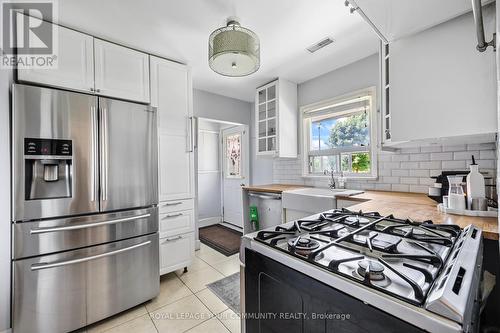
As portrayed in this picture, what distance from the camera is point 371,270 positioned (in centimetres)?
55

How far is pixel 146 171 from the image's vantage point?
193 centimetres

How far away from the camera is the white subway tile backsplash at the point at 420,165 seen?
1730 millimetres

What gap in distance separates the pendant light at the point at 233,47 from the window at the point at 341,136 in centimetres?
150

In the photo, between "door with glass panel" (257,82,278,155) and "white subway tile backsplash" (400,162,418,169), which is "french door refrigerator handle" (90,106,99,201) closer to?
"door with glass panel" (257,82,278,155)

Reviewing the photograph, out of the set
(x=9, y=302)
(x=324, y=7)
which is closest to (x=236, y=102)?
(x=324, y=7)

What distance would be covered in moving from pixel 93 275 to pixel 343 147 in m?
2.88

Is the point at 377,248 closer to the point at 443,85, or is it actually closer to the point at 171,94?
the point at 443,85

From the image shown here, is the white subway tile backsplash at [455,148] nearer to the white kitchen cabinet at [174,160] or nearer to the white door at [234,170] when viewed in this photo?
the white kitchen cabinet at [174,160]

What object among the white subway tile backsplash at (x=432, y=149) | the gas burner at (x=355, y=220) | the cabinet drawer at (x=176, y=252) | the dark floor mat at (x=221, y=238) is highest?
the white subway tile backsplash at (x=432, y=149)

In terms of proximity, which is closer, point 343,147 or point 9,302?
point 9,302

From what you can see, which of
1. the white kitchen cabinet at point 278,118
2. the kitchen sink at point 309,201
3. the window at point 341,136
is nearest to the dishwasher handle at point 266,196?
the kitchen sink at point 309,201

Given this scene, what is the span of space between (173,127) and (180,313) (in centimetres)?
180

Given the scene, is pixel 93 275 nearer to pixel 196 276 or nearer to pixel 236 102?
pixel 196 276

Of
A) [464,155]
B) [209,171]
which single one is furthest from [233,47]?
[209,171]
